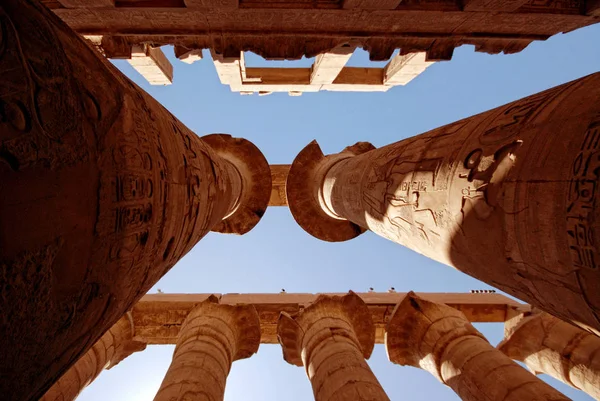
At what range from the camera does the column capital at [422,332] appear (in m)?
5.98

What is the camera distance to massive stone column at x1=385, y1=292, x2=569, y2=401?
14.9ft

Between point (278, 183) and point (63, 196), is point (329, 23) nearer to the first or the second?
point (63, 196)

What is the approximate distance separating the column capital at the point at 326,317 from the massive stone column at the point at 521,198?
149 inches

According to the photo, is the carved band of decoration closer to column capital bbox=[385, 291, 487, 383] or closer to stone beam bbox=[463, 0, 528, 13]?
column capital bbox=[385, 291, 487, 383]

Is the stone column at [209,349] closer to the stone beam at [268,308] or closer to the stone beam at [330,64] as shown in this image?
the stone beam at [268,308]

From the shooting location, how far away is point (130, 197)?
1.81 meters

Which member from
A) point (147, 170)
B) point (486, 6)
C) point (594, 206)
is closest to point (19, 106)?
point (147, 170)

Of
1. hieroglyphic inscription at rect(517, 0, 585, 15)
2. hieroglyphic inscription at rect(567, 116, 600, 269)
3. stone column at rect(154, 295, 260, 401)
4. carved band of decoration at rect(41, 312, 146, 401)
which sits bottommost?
carved band of decoration at rect(41, 312, 146, 401)

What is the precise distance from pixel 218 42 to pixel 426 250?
4.96 metres

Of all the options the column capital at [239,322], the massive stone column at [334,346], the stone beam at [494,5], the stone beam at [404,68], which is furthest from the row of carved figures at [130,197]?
the stone beam at [404,68]

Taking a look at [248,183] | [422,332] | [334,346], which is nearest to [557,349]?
[422,332]

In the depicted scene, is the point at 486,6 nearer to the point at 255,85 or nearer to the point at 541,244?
the point at 541,244

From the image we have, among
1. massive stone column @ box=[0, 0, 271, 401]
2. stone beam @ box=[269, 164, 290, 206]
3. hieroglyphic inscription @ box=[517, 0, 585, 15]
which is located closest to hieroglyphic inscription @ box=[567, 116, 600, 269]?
massive stone column @ box=[0, 0, 271, 401]

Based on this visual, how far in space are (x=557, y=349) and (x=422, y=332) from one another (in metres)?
2.47
